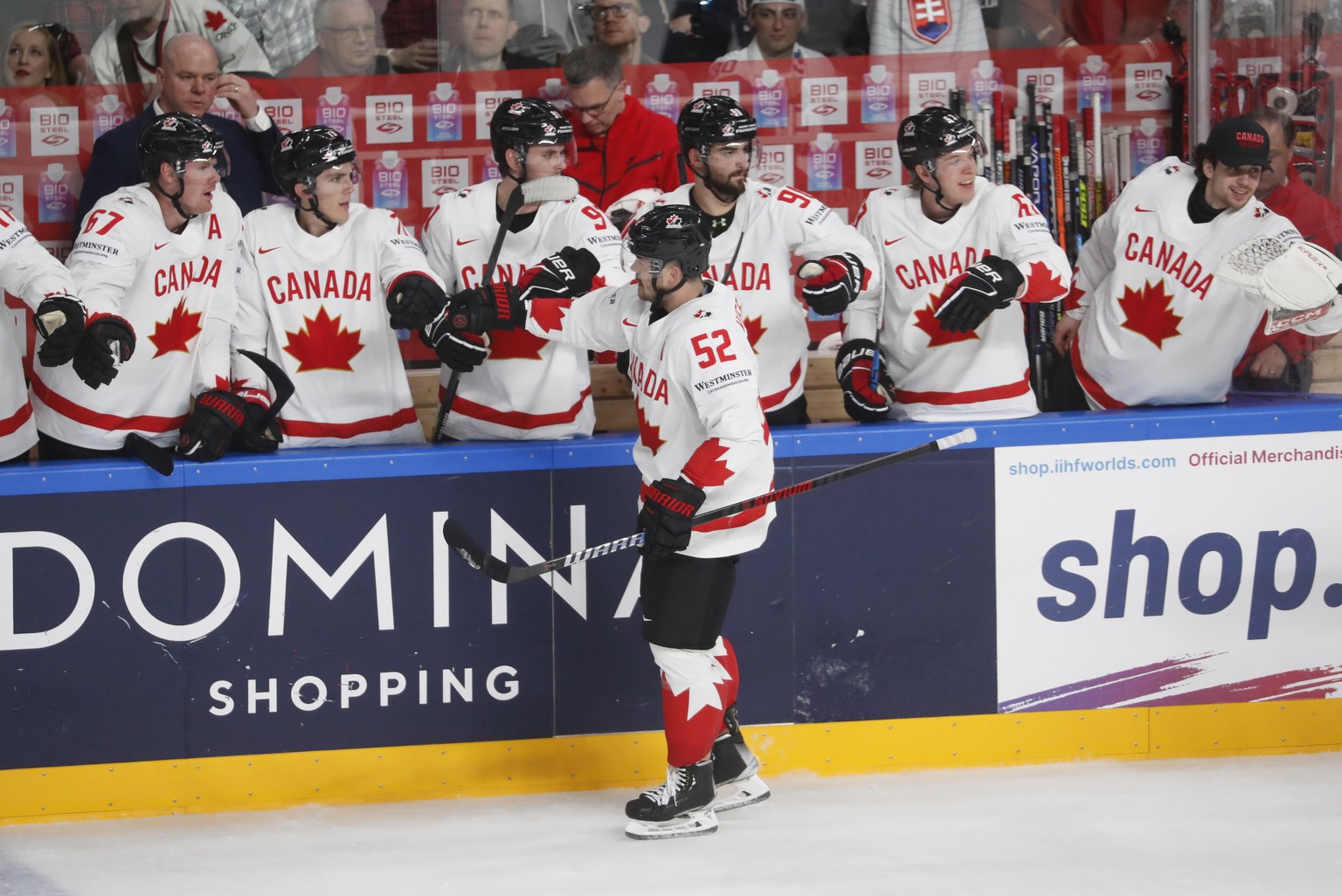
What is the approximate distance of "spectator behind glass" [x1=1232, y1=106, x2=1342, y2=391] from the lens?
5.35 m

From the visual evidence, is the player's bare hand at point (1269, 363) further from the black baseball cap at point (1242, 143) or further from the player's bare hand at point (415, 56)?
the player's bare hand at point (415, 56)

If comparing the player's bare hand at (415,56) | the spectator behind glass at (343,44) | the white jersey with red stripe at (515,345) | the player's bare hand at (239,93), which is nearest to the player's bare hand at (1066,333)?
the white jersey with red stripe at (515,345)

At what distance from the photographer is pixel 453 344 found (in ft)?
14.6

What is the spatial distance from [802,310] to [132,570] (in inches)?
77.7

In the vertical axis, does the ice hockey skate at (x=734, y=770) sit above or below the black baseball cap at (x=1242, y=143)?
below

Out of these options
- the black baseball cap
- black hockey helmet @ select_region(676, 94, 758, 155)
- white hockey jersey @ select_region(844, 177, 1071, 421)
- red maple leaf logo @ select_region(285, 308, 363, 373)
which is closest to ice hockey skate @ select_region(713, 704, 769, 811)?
white hockey jersey @ select_region(844, 177, 1071, 421)

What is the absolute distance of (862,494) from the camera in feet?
15.2

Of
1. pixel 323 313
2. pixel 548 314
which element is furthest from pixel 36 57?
pixel 548 314

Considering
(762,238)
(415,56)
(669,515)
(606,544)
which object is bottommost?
(606,544)

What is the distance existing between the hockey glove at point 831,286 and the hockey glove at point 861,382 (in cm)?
33

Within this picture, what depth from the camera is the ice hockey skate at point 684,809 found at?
4.23m

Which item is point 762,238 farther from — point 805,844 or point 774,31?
point 805,844

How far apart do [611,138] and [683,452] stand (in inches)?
67.6

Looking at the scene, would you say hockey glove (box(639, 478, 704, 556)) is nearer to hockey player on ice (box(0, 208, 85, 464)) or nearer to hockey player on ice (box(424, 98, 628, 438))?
hockey player on ice (box(424, 98, 628, 438))
